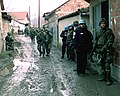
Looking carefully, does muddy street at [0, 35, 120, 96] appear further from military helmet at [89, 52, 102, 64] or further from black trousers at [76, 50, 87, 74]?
military helmet at [89, 52, 102, 64]

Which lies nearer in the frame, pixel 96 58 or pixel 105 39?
pixel 105 39

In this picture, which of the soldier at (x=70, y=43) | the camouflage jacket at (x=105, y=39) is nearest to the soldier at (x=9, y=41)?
the soldier at (x=70, y=43)

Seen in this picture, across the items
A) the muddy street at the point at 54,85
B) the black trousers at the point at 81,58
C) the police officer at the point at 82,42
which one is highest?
the police officer at the point at 82,42

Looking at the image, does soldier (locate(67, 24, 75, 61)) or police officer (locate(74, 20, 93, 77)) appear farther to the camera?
soldier (locate(67, 24, 75, 61))

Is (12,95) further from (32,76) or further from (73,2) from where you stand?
(73,2)

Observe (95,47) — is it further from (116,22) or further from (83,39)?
(116,22)

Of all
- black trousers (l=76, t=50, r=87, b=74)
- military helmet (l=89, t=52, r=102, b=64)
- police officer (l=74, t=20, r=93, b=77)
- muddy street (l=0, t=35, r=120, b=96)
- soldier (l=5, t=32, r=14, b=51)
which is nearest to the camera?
Answer: muddy street (l=0, t=35, r=120, b=96)

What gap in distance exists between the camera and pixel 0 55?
1916 centimetres

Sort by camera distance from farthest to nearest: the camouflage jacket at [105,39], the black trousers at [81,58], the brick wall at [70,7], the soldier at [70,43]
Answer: the brick wall at [70,7] → the soldier at [70,43] → the black trousers at [81,58] → the camouflage jacket at [105,39]

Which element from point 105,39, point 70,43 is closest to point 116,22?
point 105,39

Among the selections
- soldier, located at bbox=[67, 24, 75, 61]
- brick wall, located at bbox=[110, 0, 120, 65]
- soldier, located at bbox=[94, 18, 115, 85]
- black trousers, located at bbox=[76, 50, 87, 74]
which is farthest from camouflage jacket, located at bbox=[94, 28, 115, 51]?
soldier, located at bbox=[67, 24, 75, 61]

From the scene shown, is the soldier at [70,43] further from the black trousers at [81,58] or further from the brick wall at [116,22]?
the brick wall at [116,22]

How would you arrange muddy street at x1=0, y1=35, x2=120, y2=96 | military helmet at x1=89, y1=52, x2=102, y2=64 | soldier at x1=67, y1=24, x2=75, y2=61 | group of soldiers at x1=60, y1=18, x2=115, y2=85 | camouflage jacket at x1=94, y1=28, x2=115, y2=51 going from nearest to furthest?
1. muddy street at x1=0, y1=35, x2=120, y2=96
2. camouflage jacket at x1=94, y1=28, x2=115, y2=51
3. group of soldiers at x1=60, y1=18, x2=115, y2=85
4. military helmet at x1=89, y1=52, x2=102, y2=64
5. soldier at x1=67, y1=24, x2=75, y2=61

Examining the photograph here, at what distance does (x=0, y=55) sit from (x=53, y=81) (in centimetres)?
943
